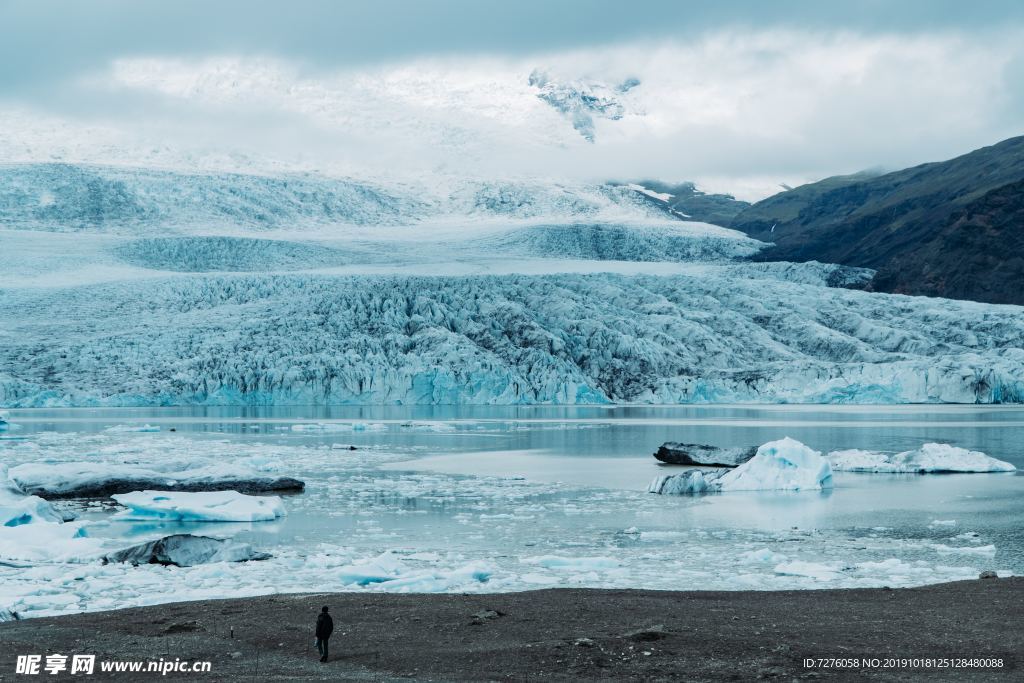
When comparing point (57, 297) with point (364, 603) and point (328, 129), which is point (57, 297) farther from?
point (328, 129)

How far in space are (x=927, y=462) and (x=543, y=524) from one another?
32.6ft

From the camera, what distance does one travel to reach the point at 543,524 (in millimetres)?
12680

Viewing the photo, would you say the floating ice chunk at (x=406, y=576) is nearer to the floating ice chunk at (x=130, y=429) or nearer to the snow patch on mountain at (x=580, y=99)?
the floating ice chunk at (x=130, y=429)

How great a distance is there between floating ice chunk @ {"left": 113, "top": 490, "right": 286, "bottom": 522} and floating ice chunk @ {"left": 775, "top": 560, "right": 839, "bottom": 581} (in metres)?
6.55

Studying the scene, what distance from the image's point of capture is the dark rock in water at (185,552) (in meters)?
10.0

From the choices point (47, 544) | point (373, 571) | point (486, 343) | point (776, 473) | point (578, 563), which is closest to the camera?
point (373, 571)

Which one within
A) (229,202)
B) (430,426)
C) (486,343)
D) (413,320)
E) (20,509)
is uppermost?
(229,202)

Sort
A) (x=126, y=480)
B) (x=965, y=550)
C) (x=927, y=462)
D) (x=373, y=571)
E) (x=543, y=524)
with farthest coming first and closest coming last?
(x=927, y=462)
(x=126, y=480)
(x=543, y=524)
(x=965, y=550)
(x=373, y=571)

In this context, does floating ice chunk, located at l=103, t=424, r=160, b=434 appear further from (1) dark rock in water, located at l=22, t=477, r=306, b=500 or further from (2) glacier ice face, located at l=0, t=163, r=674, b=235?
(2) glacier ice face, located at l=0, t=163, r=674, b=235

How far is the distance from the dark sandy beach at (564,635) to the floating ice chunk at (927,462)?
11173 millimetres

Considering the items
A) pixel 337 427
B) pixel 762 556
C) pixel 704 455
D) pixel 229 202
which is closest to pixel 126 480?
pixel 762 556

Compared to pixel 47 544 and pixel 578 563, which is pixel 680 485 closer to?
pixel 578 563

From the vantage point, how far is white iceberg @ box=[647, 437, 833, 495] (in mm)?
16672

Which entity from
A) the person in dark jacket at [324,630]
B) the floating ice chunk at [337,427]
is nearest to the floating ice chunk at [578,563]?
the person in dark jacket at [324,630]
